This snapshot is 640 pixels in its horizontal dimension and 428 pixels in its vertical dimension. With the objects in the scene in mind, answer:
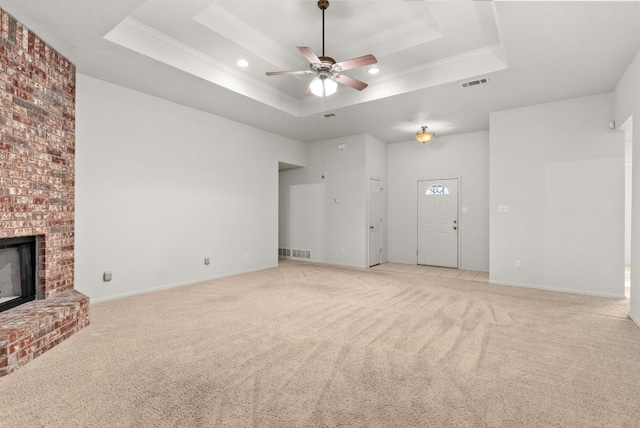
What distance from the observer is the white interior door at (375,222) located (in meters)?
7.36

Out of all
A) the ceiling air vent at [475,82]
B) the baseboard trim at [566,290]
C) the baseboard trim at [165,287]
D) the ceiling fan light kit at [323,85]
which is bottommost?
the baseboard trim at [566,290]

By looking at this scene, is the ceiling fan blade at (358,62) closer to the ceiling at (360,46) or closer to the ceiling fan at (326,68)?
the ceiling fan at (326,68)

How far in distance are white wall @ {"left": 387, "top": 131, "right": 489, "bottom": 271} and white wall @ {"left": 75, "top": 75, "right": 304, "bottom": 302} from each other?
3216 millimetres

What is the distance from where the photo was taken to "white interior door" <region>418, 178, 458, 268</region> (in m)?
7.25

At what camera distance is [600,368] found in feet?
8.18

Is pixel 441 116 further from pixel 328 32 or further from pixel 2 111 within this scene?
pixel 2 111

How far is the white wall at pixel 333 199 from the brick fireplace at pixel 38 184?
16.3 feet

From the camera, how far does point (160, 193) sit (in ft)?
16.4

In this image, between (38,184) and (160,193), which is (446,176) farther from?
(38,184)

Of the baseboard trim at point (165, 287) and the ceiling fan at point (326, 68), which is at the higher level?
the ceiling fan at point (326, 68)

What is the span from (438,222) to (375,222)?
1450 millimetres

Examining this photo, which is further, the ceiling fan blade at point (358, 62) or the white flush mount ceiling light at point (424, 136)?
the white flush mount ceiling light at point (424, 136)

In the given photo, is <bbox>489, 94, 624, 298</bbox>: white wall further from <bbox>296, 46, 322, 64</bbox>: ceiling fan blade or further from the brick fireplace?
the brick fireplace

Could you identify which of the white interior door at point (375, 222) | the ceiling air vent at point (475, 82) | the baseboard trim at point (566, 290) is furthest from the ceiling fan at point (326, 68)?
the baseboard trim at point (566, 290)
